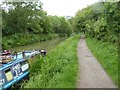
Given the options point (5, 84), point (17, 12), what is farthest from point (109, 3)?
point (17, 12)

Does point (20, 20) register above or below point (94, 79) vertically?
above

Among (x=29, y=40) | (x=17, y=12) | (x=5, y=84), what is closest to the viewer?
(x=5, y=84)

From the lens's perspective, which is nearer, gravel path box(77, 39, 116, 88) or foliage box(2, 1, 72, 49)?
gravel path box(77, 39, 116, 88)

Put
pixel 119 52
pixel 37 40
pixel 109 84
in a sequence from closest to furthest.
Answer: pixel 109 84
pixel 119 52
pixel 37 40

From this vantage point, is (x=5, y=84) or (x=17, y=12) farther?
(x=17, y=12)

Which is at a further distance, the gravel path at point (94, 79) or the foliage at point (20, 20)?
the foliage at point (20, 20)

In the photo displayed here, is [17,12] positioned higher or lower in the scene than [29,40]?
higher

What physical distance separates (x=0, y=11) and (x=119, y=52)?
2987 cm

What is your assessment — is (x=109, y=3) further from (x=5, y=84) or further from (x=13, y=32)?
(x=13, y=32)

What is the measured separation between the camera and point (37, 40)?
57.0 meters

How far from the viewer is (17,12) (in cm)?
4809

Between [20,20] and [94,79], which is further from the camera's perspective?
[20,20]

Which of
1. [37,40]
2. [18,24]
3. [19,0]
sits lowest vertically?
[37,40]

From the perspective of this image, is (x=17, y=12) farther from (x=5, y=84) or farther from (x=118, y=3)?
(x=5, y=84)
